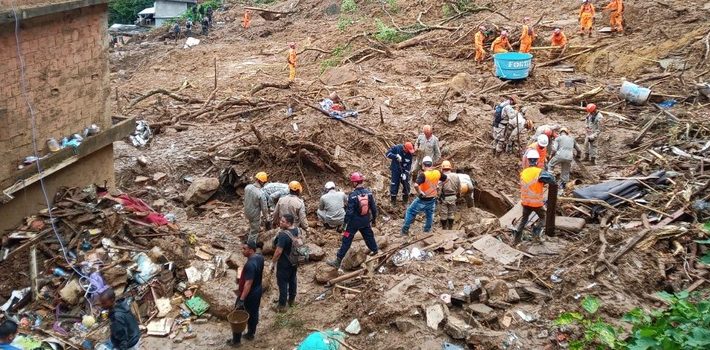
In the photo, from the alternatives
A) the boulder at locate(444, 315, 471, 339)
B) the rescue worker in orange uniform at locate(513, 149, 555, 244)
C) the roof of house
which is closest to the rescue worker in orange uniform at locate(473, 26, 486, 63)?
the rescue worker in orange uniform at locate(513, 149, 555, 244)

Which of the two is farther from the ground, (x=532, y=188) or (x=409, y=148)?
(x=532, y=188)

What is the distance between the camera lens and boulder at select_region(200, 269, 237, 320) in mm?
8266

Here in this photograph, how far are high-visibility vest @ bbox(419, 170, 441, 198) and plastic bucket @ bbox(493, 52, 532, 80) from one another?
872 centimetres

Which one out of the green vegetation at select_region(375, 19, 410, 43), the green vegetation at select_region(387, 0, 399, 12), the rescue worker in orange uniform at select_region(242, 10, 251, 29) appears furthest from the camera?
the rescue worker in orange uniform at select_region(242, 10, 251, 29)

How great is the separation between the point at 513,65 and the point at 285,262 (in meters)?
11.4

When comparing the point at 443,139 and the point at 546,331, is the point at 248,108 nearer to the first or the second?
the point at 443,139

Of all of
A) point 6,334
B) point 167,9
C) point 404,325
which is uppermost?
point 6,334

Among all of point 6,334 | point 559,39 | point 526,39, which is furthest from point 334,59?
point 6,334

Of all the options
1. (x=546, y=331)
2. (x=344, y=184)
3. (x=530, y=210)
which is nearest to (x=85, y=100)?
(x=344, y=184)

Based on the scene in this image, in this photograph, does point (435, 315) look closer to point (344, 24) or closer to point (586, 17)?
point (586, 17)

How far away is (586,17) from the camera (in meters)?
19.8

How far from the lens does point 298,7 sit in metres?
34.5

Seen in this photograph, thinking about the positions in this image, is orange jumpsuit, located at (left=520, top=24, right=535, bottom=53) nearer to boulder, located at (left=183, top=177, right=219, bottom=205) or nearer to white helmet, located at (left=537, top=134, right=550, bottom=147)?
white helmet, located at (left=537, top=134, right=550, bottom=147)

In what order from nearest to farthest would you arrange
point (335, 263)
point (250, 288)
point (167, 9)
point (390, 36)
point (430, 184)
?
1. point (250, 288)
2. point (335, 263)
3. point (430, 184)
4. point (390, 36)
5. point (167, 9)
